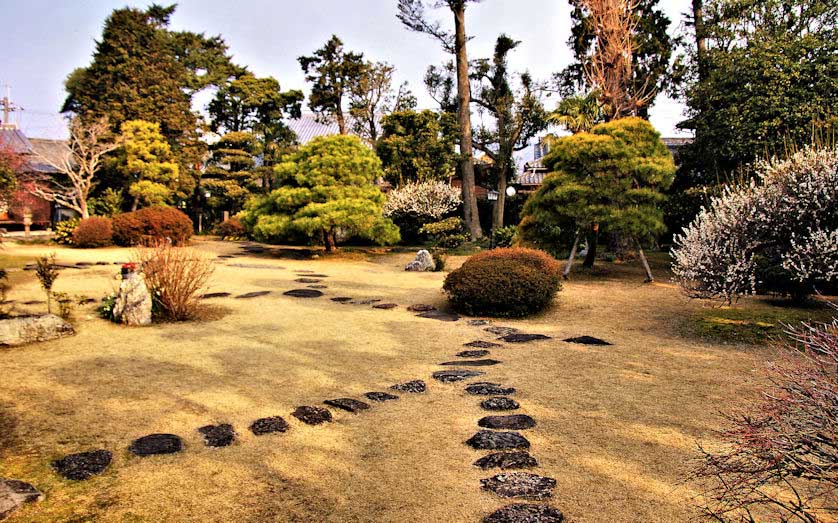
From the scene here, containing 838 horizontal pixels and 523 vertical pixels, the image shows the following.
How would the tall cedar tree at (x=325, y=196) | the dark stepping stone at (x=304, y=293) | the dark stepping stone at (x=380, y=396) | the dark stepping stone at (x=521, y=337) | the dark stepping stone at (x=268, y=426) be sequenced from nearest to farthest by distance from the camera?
the dark stepping stone at (x=268, y=426), the dark stepping stone at (x=380, y=396), the dark stepping stone at (x=521, y=337), the dark stepping stone at (x=304, y=293), the tall cedar tree at (x=325, y=196)

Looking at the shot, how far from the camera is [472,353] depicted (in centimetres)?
637

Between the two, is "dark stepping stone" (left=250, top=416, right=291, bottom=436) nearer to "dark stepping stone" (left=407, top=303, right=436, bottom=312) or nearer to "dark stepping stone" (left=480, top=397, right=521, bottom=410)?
"dark stepping stone" (left=480, top=397, right=521, bottom=410)

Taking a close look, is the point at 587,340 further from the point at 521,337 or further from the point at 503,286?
the point at 503,286

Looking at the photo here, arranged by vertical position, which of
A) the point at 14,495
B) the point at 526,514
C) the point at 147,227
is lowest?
the point at 526,514

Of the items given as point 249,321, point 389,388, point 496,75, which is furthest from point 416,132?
point 389,388

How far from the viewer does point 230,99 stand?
89.5 feet

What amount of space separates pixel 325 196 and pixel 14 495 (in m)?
14.3

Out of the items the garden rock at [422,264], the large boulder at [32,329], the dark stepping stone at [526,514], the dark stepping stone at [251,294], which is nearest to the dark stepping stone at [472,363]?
the dark stepping stone at [526,514]

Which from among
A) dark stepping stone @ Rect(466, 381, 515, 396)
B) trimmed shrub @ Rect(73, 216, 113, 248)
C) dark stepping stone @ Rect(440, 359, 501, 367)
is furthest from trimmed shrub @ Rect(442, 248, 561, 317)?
trimmed shrub @ Rect(73, 216, 113, 248)

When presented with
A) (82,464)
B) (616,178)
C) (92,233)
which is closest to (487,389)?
(82,464)

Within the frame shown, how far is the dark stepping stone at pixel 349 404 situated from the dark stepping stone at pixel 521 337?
9.81 feet

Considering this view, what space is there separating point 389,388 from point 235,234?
2079 centimetres

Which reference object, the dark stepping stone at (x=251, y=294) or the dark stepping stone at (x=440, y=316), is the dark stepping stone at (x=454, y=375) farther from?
the dark stepping stone at (x=251, y=294)

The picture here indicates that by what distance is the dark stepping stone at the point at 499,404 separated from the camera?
4.48m
